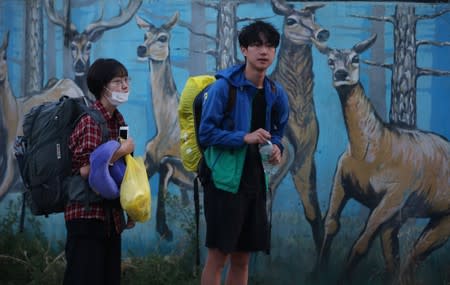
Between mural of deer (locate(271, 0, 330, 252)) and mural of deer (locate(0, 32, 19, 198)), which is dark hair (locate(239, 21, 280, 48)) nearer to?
mural of deer (locate(271, 0, 330, 252))

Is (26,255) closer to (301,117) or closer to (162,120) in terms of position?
(162,120)

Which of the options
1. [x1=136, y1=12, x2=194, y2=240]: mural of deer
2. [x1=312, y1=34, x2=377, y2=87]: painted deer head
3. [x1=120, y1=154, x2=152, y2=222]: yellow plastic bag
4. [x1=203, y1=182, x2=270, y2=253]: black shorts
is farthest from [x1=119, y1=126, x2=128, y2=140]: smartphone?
[x1=312, y1=34, x2=377, y2=87]: painted deer head

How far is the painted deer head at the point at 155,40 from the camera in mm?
6696

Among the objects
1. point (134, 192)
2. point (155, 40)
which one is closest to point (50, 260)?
point (155, 40)

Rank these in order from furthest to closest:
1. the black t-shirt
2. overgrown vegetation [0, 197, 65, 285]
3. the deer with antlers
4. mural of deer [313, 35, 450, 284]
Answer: the deer with antlers, overgrown vegetation [0, 197, 65, 285], mural of deer [313, 35, 450, 284], the black t-shirt

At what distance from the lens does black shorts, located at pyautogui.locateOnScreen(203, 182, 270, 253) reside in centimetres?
512

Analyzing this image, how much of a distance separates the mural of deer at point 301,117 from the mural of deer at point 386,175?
118mm

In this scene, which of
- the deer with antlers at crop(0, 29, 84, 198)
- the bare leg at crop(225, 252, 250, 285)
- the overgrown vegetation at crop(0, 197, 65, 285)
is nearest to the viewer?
the bare leg at crop(225, 252, 250, 285)

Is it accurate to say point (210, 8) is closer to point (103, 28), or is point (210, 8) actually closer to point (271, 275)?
point (103, 28)

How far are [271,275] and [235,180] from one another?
1746 millimetres

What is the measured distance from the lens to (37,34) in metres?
6.88

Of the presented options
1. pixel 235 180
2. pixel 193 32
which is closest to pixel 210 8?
pixel 193 32

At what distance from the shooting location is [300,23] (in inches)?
261

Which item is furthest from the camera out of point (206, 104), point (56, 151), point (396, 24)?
point (396, 24)
